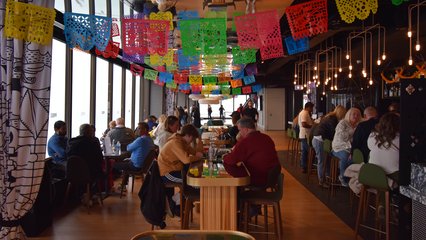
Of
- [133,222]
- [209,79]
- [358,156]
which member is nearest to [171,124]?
[133,222]

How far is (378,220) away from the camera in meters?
4.61

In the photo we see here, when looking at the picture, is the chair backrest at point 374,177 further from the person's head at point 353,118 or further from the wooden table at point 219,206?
the person's head at point 353,118

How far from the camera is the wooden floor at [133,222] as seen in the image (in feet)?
16.1

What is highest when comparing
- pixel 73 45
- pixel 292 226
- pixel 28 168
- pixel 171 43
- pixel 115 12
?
pixel 115 12

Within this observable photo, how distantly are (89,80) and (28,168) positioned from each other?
5.35 metres

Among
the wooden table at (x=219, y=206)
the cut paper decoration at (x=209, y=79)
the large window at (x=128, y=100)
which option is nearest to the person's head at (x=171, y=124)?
the wooden table at (x=219, y=206)

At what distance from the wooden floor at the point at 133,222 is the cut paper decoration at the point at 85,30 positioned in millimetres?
2108

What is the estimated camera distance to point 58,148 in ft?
21.0

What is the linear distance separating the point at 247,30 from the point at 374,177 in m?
2.10

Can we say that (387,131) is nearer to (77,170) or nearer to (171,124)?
(171,124)

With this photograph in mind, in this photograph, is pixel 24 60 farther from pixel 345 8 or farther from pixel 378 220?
pixel 378 220

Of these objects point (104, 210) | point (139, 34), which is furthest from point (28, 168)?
point (104, 210)

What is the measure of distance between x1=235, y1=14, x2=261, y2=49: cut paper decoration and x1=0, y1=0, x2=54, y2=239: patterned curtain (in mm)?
2170

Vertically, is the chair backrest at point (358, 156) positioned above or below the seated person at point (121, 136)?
below
